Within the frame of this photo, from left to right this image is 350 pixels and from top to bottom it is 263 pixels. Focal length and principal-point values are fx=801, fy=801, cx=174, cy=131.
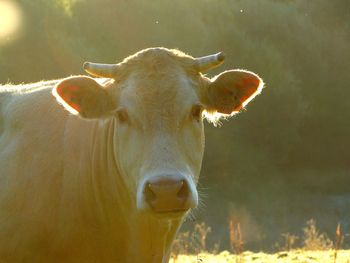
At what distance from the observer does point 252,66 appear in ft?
83.9

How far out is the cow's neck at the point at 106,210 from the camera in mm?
6191

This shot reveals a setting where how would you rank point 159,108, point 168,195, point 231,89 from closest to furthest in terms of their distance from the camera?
point 168,195 → point 159,108 → point 231,89

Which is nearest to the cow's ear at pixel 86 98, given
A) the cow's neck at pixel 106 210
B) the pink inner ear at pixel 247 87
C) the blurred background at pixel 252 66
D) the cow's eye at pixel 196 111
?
the cow's neck at pixel 106 210

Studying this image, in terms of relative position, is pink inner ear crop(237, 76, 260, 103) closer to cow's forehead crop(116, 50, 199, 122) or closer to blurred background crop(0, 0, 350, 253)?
cow's forehead crop(116, 50, 199, 122)

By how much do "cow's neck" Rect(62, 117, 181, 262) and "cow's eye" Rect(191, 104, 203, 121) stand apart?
0.71 metres

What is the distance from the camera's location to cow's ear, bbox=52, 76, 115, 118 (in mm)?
6098

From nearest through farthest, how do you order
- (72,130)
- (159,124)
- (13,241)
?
(159,124), (13,241), (72,130)

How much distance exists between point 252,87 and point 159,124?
107 cm

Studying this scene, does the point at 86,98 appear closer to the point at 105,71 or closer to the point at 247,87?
the point at 105,71

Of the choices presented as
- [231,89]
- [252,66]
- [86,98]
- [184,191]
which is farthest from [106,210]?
[252,66]

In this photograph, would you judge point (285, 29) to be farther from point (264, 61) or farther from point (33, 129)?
point (33, 129)

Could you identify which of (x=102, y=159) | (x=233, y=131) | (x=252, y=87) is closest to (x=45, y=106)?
(x=102, y=159)

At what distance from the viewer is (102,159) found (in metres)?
6.38

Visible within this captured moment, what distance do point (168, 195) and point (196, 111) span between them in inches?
40.5
